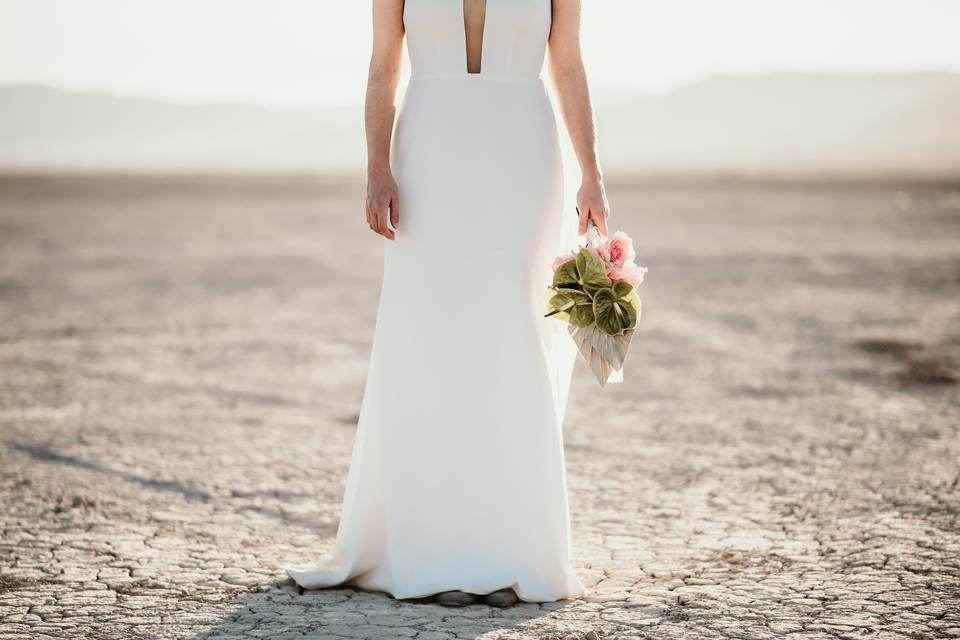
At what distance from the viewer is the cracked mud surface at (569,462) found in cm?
334

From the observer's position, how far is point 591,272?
325 centimetres

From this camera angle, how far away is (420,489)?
341 centimetres

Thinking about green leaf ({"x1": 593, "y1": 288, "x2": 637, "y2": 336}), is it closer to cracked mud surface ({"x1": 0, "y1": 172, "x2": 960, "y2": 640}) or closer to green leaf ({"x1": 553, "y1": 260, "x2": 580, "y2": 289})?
green leaf ({"x1": 553, "y1": 260, "x2": 580, "y2": 289})

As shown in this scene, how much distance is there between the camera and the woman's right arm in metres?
3.35

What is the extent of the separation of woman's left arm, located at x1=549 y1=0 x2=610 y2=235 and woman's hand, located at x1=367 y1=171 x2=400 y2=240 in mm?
584

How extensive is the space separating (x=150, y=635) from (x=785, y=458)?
3.42 m

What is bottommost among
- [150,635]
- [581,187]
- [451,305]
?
[150,635]

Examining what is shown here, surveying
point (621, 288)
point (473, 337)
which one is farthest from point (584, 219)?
point (473, 337)

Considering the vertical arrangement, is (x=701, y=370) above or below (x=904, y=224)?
below

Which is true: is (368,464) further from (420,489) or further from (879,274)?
(879,274)

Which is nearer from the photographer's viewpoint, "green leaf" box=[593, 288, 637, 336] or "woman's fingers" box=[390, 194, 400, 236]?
"green leaf" box=[593, 288, 637, 336]

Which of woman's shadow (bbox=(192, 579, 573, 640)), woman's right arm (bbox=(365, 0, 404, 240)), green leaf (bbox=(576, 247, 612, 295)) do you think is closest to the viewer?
woman's shadow (bbox=(192, 579, 573, 640))

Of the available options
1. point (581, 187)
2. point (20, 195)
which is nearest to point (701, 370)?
point (581, 187)

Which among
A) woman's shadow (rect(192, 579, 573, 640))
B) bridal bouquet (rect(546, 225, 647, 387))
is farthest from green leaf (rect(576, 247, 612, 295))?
woman's shadow (rect(192, 579, 573, 640))
